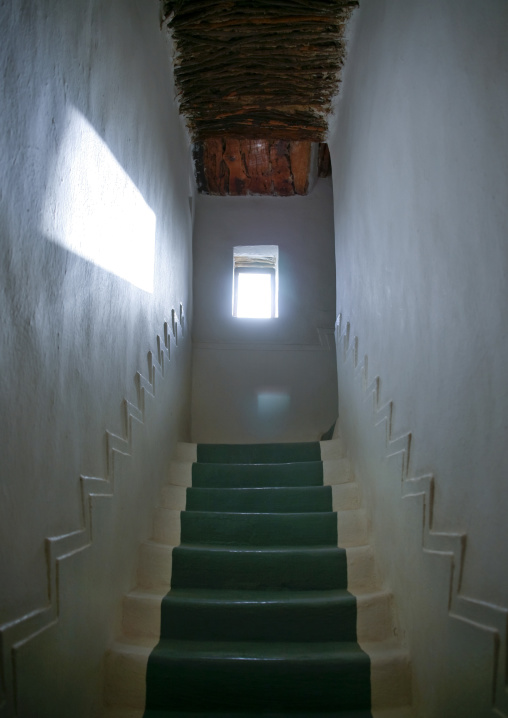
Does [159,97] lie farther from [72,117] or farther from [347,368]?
[347,368]

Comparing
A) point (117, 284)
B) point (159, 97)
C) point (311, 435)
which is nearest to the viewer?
A: point (117, 284)

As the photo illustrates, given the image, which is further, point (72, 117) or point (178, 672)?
point (178, 672)

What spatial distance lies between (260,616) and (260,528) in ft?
1.76

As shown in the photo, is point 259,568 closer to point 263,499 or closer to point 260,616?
point 260,616

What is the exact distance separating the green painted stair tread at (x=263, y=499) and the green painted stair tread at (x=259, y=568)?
0.42m

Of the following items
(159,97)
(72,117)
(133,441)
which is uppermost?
(159,97)

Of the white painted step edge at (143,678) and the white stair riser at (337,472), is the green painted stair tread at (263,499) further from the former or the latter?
the white painted step edge at (143,678)

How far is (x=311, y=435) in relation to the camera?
4906 mm

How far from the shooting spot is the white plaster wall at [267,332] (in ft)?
16.1

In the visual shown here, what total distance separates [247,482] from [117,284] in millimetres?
1543

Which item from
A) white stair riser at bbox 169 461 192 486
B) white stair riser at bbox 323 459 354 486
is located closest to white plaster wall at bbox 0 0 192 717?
white stair riser at bbox 169 461 192 486

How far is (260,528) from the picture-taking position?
9.26ft

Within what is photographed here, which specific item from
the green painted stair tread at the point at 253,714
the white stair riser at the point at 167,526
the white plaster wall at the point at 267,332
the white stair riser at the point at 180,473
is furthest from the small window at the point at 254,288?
the green painted stair tread at the point at 253,714

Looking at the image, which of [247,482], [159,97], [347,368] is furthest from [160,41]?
[247,482]
